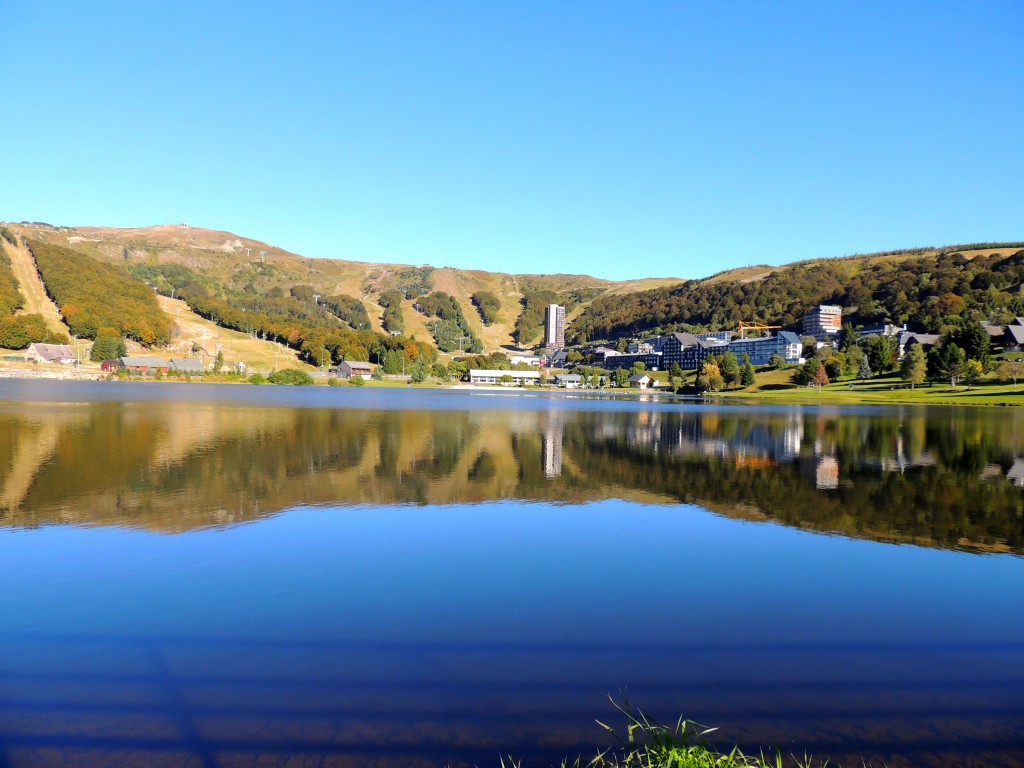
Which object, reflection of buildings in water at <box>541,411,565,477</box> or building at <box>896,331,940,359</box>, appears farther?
building at <box>896,331,940,359</box>

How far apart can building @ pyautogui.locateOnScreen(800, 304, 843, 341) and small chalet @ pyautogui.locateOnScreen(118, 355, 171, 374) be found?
15864 centimetres

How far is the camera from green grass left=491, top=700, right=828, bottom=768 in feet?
15.7

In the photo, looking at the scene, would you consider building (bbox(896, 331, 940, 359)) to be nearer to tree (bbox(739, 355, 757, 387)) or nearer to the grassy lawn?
the grassy lawn

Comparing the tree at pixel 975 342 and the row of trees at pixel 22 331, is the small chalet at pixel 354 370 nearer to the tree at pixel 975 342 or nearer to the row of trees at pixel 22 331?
the row of trees at pixel 22 331

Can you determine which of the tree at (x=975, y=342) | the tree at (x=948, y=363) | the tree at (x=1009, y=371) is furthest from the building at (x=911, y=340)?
the tree at (x=1009, y=371)

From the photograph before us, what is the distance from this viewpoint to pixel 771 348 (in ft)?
540

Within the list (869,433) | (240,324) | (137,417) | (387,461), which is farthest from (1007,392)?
(240,324)

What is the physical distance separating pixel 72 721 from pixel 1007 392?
92.3m

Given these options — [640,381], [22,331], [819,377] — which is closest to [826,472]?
[819,377]

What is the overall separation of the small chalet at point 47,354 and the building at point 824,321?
17837 centimetres

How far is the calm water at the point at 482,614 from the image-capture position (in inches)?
229

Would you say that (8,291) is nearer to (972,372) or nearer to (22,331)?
(22,331)

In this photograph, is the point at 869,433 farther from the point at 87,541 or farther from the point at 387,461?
the point at 87,541

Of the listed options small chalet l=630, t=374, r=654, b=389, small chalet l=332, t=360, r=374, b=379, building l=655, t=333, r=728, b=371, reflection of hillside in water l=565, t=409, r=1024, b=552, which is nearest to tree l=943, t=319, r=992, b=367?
reflection of hillside in water l=565, t=409, r=1024, b=552
